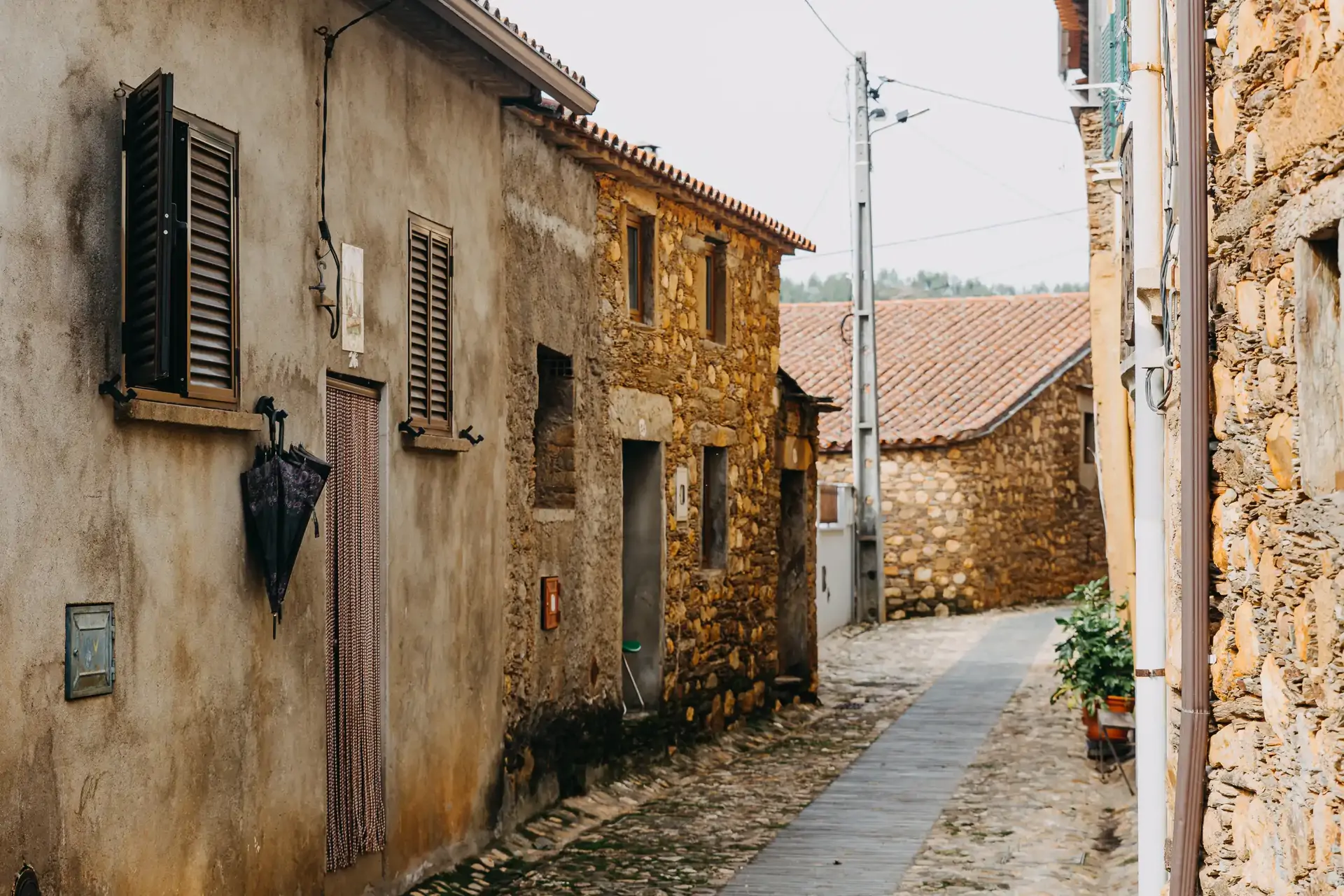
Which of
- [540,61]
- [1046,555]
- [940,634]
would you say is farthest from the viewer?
[1046,555]

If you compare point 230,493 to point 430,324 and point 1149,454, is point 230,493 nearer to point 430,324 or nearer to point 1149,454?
point 430,324

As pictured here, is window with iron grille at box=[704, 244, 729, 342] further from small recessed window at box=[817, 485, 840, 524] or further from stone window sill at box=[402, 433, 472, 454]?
small recessed window at box=[817, 485, 840, 524]

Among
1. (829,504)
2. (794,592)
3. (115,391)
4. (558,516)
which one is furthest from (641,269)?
(829,504)

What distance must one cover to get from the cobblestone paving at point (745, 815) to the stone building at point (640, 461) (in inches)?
12.8

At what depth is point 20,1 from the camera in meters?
5.04

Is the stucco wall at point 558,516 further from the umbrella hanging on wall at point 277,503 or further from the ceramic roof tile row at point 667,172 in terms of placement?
the umbrella hanging on wall at point 277,503

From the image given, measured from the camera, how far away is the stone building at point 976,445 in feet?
82.6

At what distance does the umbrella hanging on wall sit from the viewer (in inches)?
255

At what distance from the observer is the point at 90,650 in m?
5.40

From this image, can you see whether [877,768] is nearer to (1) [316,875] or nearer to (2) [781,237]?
(2) [781,237]

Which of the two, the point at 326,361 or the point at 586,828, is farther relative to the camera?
the point at 586,828

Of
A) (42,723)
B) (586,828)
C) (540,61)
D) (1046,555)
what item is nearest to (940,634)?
(1046,555)

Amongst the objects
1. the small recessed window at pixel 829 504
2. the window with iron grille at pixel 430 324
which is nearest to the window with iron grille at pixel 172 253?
the window with iron grille at pixel 430 324

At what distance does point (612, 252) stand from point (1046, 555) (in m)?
17.8
